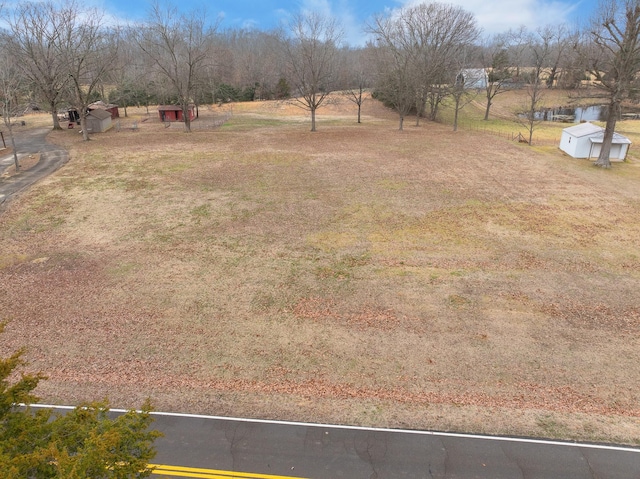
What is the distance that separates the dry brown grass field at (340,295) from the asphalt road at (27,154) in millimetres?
1429

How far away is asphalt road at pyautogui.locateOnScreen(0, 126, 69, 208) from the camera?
26.3 metres

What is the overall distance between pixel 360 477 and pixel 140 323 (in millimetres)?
8823

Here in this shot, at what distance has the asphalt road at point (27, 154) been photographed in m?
26.3

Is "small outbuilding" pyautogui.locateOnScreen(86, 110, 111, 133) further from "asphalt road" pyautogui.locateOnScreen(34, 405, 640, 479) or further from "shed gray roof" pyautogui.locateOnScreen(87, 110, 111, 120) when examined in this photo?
"asphalt road" pyautogui.locateOnScreen(34, 405, 640, 479)

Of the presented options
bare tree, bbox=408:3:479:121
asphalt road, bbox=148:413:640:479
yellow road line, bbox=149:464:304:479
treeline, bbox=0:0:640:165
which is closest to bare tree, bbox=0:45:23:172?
treeline, bbox=0:0:640:165

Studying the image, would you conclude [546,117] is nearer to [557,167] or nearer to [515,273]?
[557,167]

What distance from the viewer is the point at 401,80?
49000 mm

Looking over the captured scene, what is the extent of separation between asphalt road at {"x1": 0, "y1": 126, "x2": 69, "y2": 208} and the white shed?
140 ft

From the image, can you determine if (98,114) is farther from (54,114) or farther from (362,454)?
(362,454)

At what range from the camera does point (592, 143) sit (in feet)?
111

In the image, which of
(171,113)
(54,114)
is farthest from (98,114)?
(171,113)

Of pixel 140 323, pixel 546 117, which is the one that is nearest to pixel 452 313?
pixel 140 323

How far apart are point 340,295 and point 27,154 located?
34.7m

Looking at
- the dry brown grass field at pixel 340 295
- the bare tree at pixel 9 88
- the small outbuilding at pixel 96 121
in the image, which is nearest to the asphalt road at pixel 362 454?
the dry brown grass field at pixel 340 295
